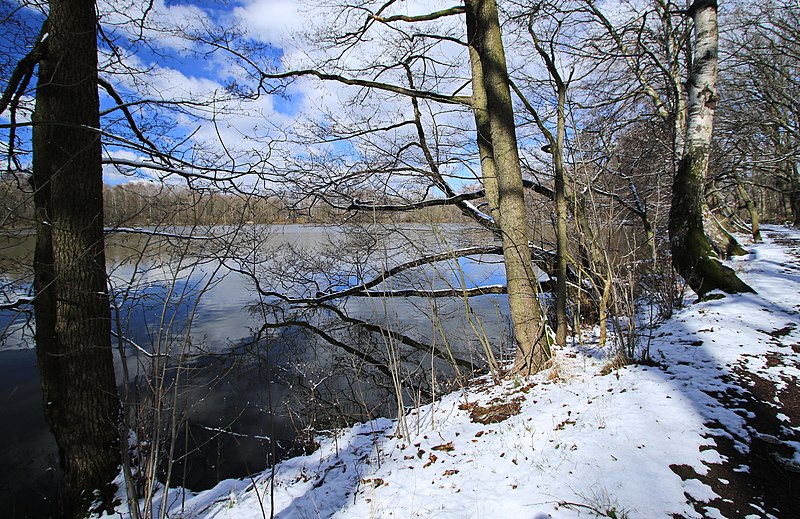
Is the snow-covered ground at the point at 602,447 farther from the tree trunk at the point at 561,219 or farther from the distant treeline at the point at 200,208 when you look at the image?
the distant treeline at the point at 200,208

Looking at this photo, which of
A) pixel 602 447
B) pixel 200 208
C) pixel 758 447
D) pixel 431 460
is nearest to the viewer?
pixel 758 447

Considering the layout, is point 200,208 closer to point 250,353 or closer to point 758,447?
point 250,353

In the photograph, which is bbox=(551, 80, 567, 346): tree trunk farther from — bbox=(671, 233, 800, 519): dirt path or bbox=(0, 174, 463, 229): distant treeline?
bbox=(671, 233, 800, 519): dirt path

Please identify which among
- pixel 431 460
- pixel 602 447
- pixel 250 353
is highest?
pixel 250 353

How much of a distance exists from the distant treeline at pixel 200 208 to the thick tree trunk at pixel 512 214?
1.04 metres

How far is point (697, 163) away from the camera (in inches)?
217

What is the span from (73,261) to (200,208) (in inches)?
58.9

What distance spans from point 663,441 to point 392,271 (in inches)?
214

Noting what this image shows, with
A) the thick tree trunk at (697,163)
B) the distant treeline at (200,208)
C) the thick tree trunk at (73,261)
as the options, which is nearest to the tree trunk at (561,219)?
the thick tree trunk at (697,163)

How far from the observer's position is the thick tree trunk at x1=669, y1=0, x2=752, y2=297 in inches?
211

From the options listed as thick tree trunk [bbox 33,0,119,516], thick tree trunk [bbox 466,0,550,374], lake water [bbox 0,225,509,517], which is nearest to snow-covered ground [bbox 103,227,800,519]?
thick tree trunk [bbox 466,0,550,374]

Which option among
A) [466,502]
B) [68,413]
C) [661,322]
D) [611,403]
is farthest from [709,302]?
[68,413]

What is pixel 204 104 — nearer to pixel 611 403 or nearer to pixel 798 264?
pixel 611 403

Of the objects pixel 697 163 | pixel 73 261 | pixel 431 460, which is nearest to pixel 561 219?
pixel 697 163
